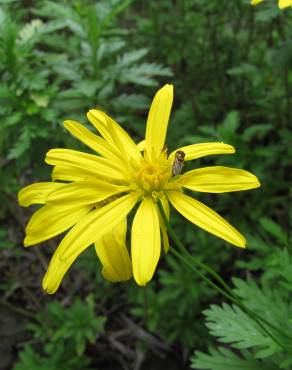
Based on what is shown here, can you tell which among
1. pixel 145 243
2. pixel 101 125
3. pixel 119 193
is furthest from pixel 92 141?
pixel 145 243

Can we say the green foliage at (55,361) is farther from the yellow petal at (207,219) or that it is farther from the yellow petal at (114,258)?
the yellow petal at (207,219)

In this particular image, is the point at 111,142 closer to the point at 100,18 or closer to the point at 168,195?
the point at 168,195

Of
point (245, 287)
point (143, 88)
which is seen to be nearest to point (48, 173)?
point (245, 287)

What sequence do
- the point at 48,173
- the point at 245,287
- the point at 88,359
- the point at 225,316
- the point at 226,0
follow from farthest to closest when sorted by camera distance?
1. the point at 226,0
2. the point at 88,359
3. the point at 48,173
4. the point at 245,287
5. the point at 225,316

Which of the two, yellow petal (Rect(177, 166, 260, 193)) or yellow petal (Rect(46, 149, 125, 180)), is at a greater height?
yellow petal (Rect(46, 149, 125, 180))

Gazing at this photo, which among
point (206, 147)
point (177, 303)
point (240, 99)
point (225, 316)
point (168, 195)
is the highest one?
point (206, 147)

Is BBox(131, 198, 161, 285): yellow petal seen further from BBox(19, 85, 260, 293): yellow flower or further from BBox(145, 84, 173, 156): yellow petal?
BBox(145, 84, 173, 156): yellow petal

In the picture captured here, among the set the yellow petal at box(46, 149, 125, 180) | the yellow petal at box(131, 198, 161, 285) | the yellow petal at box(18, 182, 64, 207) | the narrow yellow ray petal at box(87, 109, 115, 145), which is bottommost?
the yellow petal at box(131, 198, 161, 285)

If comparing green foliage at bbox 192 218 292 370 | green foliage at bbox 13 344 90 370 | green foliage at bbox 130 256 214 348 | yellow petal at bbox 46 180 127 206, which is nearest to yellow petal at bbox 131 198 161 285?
yellow petal at bbox 46 180 127 206
